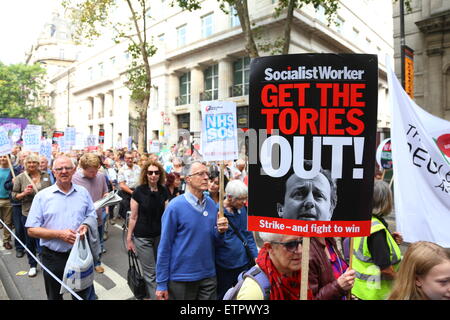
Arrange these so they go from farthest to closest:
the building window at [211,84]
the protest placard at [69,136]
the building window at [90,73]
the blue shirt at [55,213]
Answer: the building window at [90,73], the building window at [211,84], the protest placard at [69,136], the blue shirt at [55,213]

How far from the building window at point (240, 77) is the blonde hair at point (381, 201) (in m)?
23.6

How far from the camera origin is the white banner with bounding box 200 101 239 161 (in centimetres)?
361

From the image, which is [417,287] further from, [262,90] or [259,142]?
[262,90]

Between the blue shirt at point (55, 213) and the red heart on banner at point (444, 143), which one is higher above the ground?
the red heart on banner at point (444, 143)

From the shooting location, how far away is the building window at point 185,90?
31503mm

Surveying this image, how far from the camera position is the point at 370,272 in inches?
104

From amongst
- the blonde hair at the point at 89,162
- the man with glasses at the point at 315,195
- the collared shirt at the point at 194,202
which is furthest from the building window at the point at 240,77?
the man with glasses at the point at 315,195

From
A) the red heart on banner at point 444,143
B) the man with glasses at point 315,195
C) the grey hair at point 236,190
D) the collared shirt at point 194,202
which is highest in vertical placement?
the red heart on banner at point 444,143

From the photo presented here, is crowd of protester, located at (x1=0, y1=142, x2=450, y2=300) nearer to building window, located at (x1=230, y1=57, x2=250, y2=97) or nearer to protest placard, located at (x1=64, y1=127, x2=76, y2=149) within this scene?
protest placard, located at (x1=64, y1=127, x2=76, y2=149)

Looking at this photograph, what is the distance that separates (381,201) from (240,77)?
24.8 meters

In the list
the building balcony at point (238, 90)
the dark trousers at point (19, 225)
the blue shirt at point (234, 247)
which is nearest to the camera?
the blue shirt at point (234, 247)

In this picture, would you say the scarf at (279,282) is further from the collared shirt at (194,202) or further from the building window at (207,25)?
the building window at (207,25)

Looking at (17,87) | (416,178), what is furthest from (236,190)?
(17,87)
